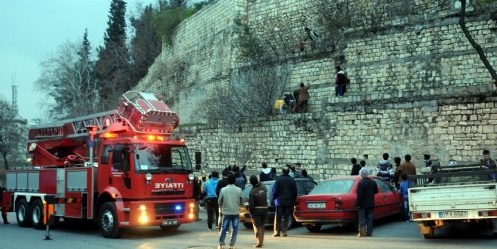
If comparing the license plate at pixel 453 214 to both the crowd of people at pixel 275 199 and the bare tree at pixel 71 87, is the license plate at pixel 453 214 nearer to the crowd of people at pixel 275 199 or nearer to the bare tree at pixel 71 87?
the crowd of people at pixel 275 199

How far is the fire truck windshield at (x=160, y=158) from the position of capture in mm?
13984

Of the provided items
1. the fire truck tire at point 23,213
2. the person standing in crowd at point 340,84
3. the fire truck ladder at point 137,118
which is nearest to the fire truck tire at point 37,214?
the fire truck tire at point 23,213

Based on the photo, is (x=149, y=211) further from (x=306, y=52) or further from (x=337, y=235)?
(x=306, y=52)

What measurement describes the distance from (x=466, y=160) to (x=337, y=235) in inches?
279

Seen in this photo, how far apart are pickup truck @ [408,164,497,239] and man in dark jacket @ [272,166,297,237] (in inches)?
120

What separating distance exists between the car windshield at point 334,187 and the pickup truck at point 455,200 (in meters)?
1.94

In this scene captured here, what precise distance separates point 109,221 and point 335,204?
5964mm

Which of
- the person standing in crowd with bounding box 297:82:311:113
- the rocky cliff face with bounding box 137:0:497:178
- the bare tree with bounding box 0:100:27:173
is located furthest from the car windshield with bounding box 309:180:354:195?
the bare tree with bounding box 0:100:27:173

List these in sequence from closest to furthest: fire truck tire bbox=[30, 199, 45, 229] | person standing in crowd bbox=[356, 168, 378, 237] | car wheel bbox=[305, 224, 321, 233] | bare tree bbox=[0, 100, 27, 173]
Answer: person standing in crowd bbox=[356, 168, 378, 237]
car wheel bbox=[305, 224, 321, 233]
fire truck tire bbox=[30, 199, 45, 229]
bare tree bbox=[0, 100, 27, 173]

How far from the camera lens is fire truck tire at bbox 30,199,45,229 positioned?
55.2 feet

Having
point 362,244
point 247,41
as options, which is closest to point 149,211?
point 362,244

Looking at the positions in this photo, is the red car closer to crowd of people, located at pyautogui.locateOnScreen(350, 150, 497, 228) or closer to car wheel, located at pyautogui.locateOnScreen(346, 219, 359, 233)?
car wheel, located at pyautogui.locateOnScreen(346, 219, 359, 233)

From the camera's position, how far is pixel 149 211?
1383 cm

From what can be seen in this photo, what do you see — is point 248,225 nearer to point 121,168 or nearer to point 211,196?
point 211,196
